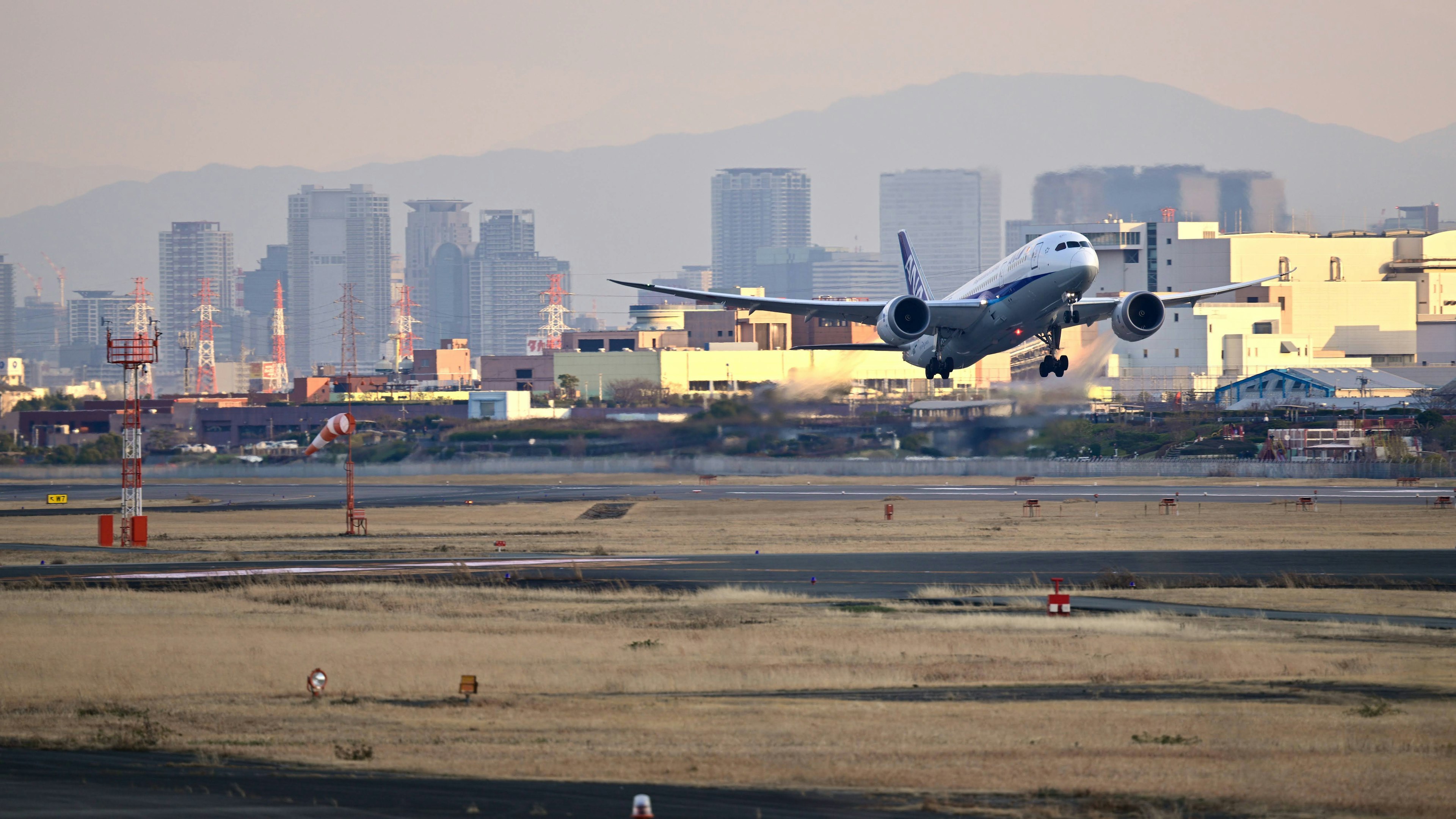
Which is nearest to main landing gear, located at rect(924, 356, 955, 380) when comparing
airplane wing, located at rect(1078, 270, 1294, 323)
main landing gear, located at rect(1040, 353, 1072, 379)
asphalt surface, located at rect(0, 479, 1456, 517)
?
main landing gear, located at rect(1040, 353, 1072, 379)

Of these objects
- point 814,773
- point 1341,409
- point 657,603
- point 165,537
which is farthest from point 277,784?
point 1341,409

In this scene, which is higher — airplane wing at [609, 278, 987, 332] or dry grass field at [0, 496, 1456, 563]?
airplane wing at [609, 278, 987, 332]

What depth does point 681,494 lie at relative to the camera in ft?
341

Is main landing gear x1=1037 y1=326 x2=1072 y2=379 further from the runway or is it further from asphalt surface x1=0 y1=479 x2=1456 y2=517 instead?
asphalt surface x1=0 y1=479 x2=1456 y2=517

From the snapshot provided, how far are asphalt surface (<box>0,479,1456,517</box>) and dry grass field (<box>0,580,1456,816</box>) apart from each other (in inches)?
2098

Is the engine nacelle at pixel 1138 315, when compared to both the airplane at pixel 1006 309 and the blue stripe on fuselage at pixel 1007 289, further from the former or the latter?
the blue stripe on fuselage at pixel 1007 289

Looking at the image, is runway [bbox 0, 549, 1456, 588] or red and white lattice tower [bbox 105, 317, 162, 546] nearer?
runway [bbox 0, 549, 1456, 588]

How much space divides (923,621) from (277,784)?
2065 cm

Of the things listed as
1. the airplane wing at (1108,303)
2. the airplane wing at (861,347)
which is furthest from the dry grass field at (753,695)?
the airplane wing at (861,347)

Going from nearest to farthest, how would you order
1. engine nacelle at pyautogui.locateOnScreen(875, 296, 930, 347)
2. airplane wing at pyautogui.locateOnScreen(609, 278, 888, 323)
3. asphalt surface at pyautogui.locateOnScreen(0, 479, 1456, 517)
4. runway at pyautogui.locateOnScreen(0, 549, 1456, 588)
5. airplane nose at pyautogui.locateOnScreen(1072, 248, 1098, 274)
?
runway at pyautogui.locateOnScreen(0, 549, 1456, 588), airplane nose at pyautogui.locateOnScreen(1072, 248, 1098, 274), engine nacelle at pyautogui.locateOnScreen(875, 296, 930, 347), airplane wing at pyautogui.locateOnScreen(609, 278, 888, 323), asphalt surface at pyautogui.locateOnScreen(0, 479, 1456, 517)

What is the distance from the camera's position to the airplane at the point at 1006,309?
188ft

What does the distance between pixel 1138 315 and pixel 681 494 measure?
48.8m

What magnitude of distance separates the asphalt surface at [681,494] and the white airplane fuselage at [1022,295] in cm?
2740

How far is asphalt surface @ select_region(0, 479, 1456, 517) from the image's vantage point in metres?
92.6
